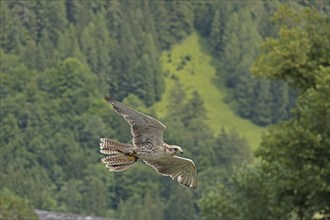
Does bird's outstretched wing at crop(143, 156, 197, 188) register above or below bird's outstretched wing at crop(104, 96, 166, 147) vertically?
below

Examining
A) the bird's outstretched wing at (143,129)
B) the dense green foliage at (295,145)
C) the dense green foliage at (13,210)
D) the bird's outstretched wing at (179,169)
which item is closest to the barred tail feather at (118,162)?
the bird's outstretched wing at (143,129)

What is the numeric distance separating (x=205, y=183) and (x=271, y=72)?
133 m

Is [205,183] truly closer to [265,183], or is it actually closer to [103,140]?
[265,183]

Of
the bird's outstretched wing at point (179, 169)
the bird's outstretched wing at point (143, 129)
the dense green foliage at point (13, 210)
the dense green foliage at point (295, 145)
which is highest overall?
the bird's outstretched wing at point (143, 129)

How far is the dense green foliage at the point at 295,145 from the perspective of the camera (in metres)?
54.8

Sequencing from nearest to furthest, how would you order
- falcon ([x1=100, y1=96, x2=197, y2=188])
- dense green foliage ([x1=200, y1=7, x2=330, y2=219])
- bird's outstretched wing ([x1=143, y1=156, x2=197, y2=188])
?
falcon ([x1=100, y1=96, x2=197, y2=188]) → bird's outstretched wing ([x1=143, y1=156, x2=197, y2=188]) → dense green foliage ([x1=200, y1=7, x2=330, y2=219])

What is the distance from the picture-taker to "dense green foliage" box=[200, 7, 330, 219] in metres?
54.8

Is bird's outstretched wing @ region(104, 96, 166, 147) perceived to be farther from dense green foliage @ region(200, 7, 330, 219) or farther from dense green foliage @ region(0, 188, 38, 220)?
dense green foliage @ region(0, 188, 38, 220)

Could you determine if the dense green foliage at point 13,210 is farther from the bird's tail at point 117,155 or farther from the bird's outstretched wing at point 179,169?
the bird's tail at point 117,155

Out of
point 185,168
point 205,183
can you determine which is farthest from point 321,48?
point 205,183

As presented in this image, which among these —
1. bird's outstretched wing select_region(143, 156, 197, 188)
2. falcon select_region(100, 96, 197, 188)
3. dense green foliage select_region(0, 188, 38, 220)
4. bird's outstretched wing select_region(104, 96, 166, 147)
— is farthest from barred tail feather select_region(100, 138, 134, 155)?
dense green foliage select_region(0, 188, 38, 220)

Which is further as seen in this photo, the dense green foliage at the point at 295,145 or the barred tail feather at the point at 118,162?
the dense green foliage at the point at 295,145

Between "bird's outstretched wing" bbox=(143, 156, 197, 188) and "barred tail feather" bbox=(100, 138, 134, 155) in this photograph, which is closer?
"barred tail feather" bbox=(100, 138, 134, 155)

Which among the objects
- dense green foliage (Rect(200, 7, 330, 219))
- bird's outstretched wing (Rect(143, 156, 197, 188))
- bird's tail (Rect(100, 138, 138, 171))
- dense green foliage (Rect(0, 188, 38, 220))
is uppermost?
bird's tail (Rect(100, 138, 138, 171))
